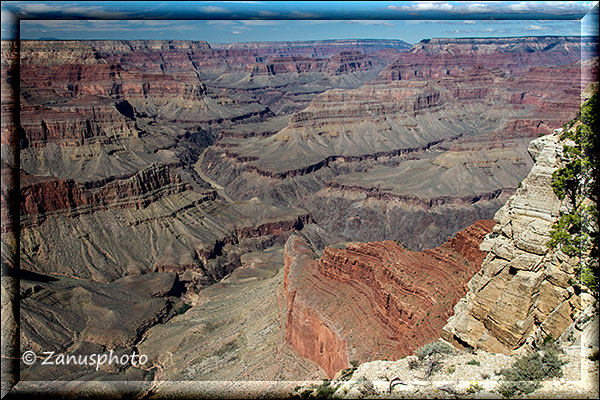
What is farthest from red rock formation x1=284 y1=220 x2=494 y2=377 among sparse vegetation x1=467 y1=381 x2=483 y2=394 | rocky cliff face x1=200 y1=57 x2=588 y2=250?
rocky cliff face x1=200 y1=57 x2=588 y2=250

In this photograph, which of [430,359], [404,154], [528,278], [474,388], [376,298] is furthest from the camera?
[404,154]

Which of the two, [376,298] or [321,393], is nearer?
[321,393]

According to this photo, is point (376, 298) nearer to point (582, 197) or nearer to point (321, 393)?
point (321, 393)

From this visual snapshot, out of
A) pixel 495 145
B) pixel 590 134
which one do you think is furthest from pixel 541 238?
pixel 495 145

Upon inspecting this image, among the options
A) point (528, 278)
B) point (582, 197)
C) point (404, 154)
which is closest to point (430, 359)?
point (528, 278)

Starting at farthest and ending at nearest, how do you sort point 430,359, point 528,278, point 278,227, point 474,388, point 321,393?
1. point 278,227
2. point 430,359
3. point 321,393
4. point 528,278
5. point 474,388

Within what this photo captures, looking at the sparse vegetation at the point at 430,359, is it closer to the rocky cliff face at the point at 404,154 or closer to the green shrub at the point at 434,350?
the green shrub at the point at 434,350
